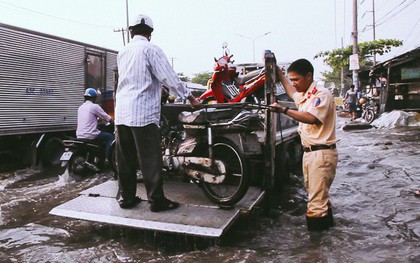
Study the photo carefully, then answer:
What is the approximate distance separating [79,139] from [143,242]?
3.79 m

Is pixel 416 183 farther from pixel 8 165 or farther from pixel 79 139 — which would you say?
pixel 8 165

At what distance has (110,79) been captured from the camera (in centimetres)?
1083

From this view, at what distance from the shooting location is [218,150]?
427 centimetres

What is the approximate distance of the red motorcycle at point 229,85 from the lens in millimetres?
6355

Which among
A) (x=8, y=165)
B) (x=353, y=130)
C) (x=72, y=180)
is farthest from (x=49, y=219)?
(x=353, y=130)

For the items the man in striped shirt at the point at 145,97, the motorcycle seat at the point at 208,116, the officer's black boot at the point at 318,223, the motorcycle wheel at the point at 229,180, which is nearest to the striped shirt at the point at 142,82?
the man in striped shirt at the point at 145,97

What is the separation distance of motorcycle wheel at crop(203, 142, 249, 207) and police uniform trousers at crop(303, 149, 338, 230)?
2.18 ft

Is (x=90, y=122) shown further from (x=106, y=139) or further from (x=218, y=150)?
(x=218, y=150)

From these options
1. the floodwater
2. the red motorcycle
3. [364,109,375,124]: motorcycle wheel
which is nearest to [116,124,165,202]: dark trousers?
the floodwater

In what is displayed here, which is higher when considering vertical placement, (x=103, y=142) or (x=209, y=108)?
(x=209, y=108)

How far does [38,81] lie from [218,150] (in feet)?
19.7

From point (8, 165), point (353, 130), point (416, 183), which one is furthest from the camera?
point (353, 130)

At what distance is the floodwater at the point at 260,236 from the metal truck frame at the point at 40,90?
222 centimetres

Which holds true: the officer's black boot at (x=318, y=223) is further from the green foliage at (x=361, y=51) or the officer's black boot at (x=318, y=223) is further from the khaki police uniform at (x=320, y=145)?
the green foliage at (x=361, y=51)
